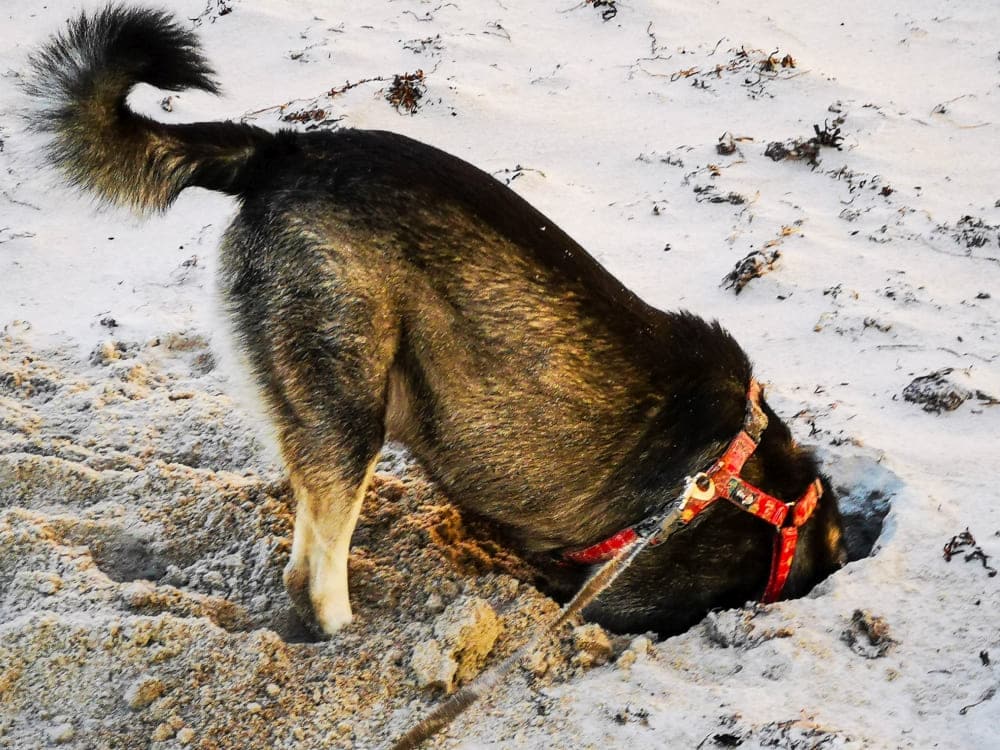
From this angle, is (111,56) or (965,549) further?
(965,549)

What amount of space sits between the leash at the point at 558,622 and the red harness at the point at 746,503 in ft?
0.05

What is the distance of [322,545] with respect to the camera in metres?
3.04

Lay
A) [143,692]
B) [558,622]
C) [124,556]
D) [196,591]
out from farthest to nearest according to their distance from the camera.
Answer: [124,556] < [196,591] < [143,692] < [558,622]

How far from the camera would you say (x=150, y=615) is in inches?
119

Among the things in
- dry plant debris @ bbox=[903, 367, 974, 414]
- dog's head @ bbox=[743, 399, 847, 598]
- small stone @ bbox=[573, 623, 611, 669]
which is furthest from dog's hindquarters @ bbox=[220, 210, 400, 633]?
dry plant debris @ bbox=[903, 367, 974, 414]

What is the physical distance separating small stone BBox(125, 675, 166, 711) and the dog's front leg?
1.78ft

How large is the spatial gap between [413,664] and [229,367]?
1131 millimetres

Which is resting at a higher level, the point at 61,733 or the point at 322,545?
the point at 322,545

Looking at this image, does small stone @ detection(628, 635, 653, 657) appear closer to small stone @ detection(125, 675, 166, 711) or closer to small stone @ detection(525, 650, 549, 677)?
small stone @ detection(525, 650, 549, 677)

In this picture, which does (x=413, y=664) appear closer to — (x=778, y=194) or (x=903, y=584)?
(x=903, y=584)

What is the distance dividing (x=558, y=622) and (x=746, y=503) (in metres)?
0.80

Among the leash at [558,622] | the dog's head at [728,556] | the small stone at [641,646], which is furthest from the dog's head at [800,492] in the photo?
the small stone at [641,646]

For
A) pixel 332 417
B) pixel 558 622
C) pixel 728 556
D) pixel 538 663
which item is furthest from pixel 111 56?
pixel 728 556

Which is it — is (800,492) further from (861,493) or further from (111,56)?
(111,56)
